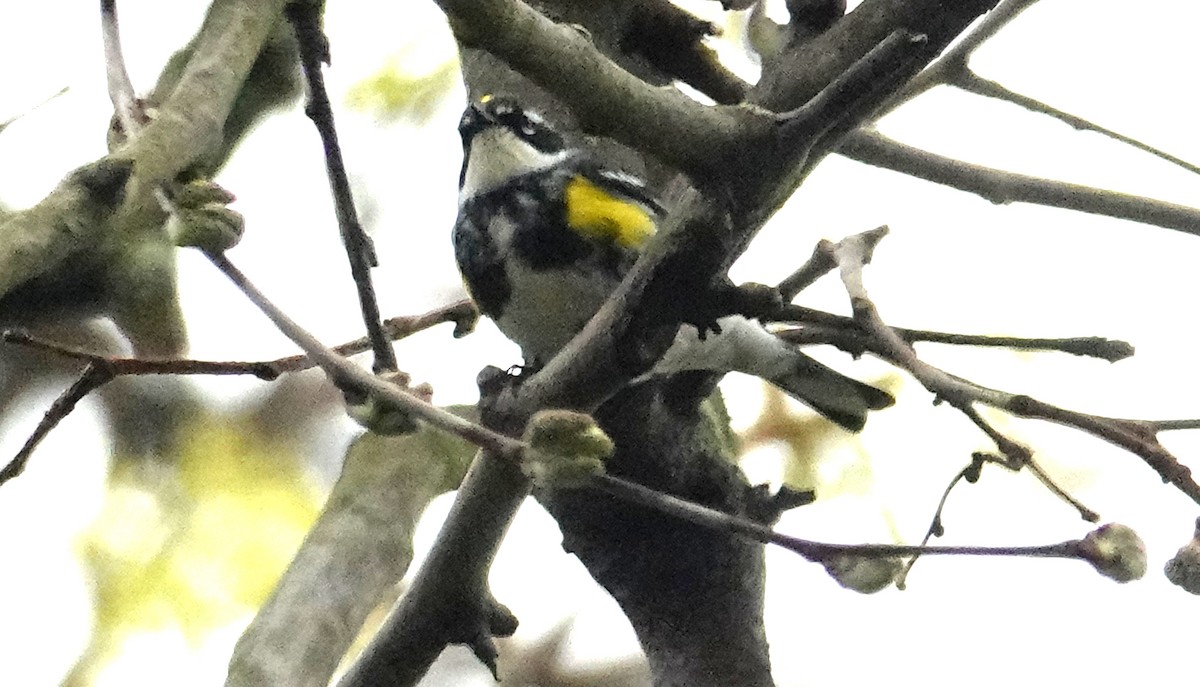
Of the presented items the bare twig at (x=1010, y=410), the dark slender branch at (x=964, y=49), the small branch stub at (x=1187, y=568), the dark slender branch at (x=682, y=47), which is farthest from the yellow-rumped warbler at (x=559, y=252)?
the small branch stub at (x=1187, y=568)

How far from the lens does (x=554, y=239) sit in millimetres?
1114

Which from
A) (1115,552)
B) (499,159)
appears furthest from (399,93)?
(1115,552)

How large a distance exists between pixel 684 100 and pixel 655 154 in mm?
30

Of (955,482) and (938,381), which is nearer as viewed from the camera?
(938,381)

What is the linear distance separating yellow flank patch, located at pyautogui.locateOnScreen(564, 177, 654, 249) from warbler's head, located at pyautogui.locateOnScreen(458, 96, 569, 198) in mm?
93

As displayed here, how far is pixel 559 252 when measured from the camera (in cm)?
110

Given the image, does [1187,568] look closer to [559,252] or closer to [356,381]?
[356,381]

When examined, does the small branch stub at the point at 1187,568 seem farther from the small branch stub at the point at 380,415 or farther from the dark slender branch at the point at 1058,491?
the small branch stub at the point at 380,415

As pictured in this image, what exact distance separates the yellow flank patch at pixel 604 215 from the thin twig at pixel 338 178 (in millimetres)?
483

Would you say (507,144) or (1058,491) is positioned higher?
(507,144)

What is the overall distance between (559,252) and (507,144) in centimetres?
22

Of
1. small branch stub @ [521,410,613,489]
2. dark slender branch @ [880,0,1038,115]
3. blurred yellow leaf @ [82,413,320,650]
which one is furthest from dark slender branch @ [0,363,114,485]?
blurred yellow leaf @ [82,413,320,650]

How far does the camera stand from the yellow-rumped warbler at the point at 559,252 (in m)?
1.08

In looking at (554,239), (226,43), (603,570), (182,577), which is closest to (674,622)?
(603,570)
